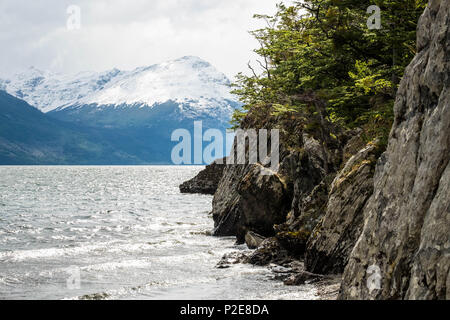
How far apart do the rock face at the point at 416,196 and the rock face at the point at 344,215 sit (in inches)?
138

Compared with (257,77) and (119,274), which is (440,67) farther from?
(257,77)

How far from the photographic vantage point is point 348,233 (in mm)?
16266

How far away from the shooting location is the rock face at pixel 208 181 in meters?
88.1

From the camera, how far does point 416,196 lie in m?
9.66

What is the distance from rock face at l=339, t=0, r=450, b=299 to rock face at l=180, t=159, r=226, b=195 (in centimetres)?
7392

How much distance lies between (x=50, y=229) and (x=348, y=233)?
31.8m

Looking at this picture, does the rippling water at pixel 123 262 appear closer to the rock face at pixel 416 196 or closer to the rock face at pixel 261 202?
the rock face at pixel 261 202

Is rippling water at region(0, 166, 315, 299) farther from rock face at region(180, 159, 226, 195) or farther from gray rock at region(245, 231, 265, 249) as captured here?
rock face at region(180, 159, 226, 195)

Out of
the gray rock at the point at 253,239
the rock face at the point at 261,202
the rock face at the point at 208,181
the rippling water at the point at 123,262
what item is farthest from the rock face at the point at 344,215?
the rock face at the point at 208,181

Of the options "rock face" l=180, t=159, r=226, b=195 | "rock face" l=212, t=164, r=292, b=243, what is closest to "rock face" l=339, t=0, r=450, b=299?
"rock face" l=212, t=164, r=292, b=243

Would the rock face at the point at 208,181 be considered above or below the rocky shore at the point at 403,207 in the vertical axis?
below

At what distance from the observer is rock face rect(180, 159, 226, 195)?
88062 mm

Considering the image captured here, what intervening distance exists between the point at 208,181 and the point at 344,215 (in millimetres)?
74129
